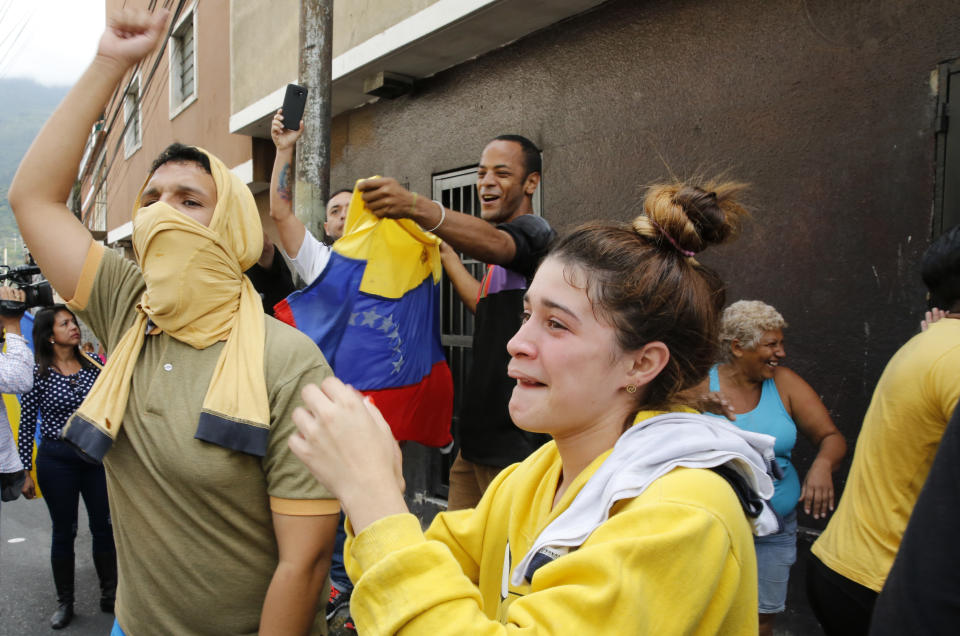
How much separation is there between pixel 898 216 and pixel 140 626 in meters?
3.38

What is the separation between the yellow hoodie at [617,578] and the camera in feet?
3.18

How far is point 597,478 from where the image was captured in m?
1.19

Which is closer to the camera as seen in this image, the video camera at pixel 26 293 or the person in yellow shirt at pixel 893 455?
the person in yellow shirt at pixel 893 455

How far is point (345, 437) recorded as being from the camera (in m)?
1.09

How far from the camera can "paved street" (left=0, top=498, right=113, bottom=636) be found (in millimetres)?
4129

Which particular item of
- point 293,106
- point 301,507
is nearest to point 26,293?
point 293,106

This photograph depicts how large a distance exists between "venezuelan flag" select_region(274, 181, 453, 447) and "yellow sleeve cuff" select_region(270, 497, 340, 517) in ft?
4.57

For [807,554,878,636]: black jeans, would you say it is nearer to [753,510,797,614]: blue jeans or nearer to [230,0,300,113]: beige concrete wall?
[753,510,797,614]: blue jeans

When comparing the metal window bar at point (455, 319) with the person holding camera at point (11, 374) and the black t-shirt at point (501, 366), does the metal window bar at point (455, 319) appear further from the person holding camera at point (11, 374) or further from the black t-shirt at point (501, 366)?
the person holding camera at point (11, 374)

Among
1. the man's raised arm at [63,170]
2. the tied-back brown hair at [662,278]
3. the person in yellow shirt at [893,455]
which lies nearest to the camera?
the tied-back brown hair at [662,278]

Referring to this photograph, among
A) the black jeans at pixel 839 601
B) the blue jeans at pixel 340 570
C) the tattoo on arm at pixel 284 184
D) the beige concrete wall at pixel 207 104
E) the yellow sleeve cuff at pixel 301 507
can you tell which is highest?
the beige concrete wall at pixel 207 104

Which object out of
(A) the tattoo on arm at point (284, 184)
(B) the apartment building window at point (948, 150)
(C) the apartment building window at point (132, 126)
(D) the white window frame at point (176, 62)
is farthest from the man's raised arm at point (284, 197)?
(C) the apartment building window at point (132, 126)

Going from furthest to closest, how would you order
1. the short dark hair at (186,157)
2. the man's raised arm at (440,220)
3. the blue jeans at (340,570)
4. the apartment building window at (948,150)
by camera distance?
the blue jeans at (340,570), the apartment building window at (948,150), the man's raised arm at (440,220), the short dark hair at (186,157)

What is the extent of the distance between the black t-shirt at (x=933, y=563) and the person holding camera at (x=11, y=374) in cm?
471
